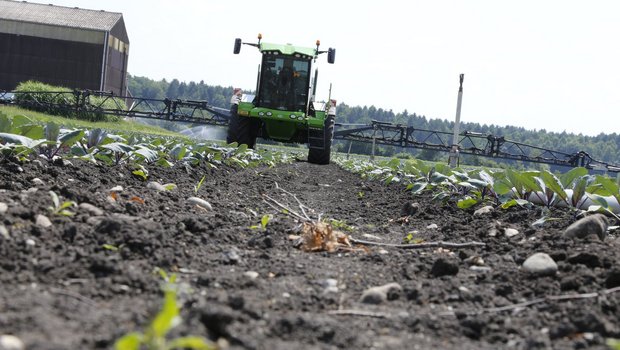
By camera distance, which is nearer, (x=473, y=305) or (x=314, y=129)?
(x=473, y=305)

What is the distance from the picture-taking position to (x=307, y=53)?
19.1 m

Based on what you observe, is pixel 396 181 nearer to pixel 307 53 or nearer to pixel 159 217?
pixel 159 217

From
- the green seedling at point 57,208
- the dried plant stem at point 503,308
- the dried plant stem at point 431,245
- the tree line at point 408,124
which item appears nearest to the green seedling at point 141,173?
the dried plant stem at point 431,245

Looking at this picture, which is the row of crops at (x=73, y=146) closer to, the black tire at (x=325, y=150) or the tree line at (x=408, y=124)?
the black tire at (x=325, y=150)

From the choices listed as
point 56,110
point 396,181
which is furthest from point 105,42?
point 396,181

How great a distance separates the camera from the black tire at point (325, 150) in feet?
64.1

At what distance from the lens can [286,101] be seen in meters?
19.5

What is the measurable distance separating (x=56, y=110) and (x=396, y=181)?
2570cm

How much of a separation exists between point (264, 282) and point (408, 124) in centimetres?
10280

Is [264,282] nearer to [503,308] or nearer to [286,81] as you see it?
[503,308]

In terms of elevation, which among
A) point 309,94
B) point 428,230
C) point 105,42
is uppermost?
point 105,42

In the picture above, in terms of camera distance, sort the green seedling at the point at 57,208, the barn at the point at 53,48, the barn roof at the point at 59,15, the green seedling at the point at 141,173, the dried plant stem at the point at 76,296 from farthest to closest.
→ the barn roof at the point at 59,15 → the barn at the point at 53,48 → the green seedling at the point at 141,173 → the green seedling at the point at 57,208 → the dried plant stem at the point at 76,296

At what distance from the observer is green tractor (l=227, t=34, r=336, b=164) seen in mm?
18953

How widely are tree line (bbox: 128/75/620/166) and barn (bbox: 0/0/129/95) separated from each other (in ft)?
57.4
